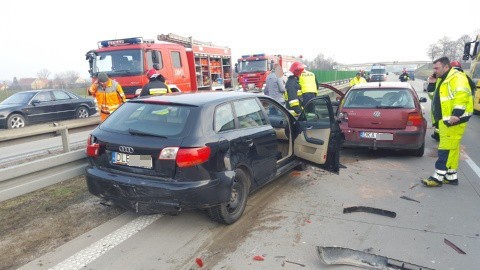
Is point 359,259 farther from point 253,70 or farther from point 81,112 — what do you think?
point 253,70

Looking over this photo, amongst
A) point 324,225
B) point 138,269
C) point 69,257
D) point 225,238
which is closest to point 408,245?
point 324,225

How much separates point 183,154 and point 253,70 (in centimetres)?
1751

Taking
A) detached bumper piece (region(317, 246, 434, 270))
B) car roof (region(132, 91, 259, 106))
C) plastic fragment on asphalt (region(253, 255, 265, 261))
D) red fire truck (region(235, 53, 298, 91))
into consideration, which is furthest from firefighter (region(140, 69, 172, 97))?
red fire truck (region(235, 53, 298, 91))

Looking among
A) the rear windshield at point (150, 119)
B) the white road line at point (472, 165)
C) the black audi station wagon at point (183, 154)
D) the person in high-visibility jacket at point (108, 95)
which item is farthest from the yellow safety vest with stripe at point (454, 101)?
the person in high-visibility jacket at point (108, 95)

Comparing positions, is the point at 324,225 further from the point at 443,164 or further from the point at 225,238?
the point at 443,164

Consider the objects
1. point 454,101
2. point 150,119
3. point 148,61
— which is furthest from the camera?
point 148,61

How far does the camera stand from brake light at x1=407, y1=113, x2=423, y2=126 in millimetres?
6160

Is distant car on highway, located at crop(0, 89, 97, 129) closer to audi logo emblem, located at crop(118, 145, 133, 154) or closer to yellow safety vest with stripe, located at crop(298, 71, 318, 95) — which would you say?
yellow safety vest with stripe, located at crop(298, 71, 318, 95)

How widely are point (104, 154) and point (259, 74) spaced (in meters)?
17.0

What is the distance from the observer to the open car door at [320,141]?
4.89m

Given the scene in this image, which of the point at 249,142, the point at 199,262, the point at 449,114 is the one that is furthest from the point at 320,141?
the point at 199,262

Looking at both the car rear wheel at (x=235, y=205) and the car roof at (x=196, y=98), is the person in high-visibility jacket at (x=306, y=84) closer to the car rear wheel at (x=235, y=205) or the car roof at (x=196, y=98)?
the car roof at (x=196, y=98)

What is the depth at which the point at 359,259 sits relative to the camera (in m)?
2.99

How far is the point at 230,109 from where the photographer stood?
396 centimetres
